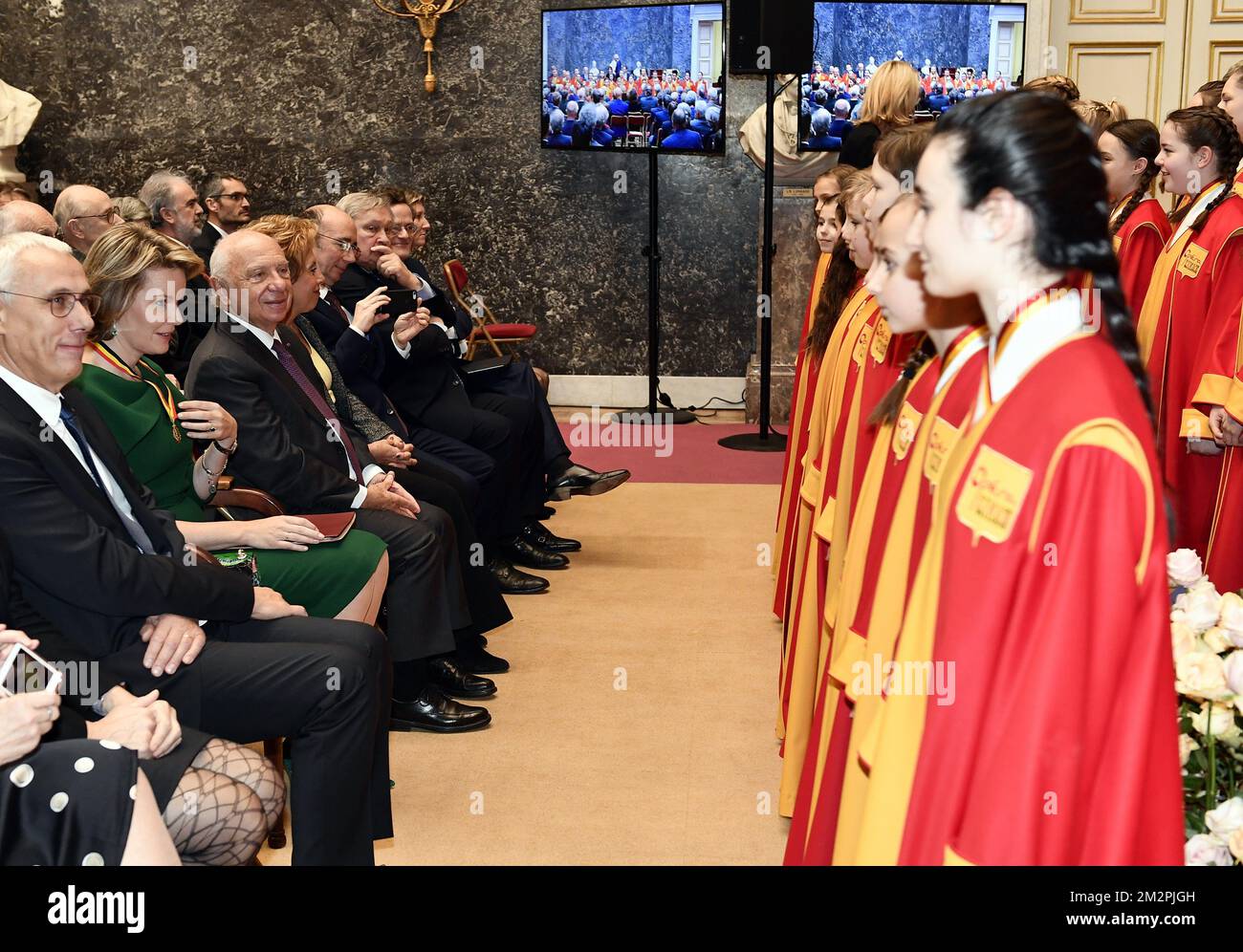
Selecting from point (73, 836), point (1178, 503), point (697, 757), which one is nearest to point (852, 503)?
point (697, 757)

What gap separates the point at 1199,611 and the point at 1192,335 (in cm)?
264

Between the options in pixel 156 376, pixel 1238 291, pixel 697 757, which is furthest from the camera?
pixel 1238 291

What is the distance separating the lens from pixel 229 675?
2.70 metres

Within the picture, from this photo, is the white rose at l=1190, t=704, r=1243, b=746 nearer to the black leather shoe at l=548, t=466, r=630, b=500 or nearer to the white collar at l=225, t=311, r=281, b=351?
the white collar at l=225, t=311, r=281, b=351

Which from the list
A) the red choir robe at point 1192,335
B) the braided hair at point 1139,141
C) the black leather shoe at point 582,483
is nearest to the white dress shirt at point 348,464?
the black leather shoe at point 582,483

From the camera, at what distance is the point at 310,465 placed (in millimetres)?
3775

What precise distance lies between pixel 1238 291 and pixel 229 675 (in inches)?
120

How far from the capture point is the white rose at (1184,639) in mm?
1906

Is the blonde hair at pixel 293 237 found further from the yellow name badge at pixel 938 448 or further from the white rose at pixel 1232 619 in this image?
the white rose at pixel 1232 619

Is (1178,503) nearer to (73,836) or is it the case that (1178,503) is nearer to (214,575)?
(214,575)

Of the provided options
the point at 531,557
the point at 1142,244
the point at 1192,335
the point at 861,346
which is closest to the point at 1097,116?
the point at 1142,244

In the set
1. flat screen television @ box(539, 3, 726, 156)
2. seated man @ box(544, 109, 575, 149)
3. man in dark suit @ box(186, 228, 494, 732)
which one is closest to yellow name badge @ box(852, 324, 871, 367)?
man in dark suit @ box(186, 228, 494, 732)

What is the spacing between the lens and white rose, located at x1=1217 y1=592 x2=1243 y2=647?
1.90m

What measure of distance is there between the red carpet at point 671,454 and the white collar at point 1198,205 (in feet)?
9.64
